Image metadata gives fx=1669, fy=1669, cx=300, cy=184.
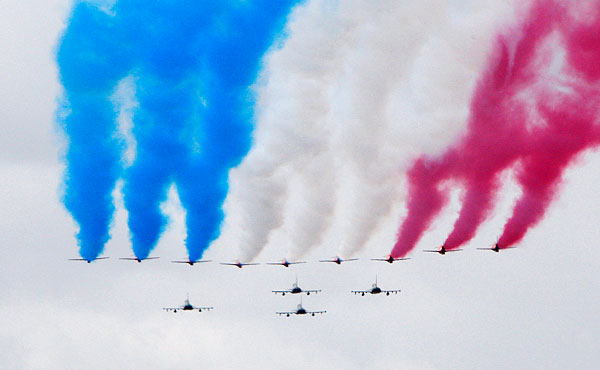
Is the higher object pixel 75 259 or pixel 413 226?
pixel 75 259

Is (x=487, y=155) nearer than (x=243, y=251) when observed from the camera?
Yes

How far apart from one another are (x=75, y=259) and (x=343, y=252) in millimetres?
11930

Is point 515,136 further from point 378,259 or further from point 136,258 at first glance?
point 136,258

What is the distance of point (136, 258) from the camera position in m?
72.2

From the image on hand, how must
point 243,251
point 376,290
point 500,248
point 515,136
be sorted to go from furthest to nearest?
point 376,290 → point 243,251 → point 500,248 → point 515,136

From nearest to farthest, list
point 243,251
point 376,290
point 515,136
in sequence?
1. point 515,136
2. point 243,251
3. point 376,290

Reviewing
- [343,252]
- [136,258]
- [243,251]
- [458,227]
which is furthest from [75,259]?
[458,227]

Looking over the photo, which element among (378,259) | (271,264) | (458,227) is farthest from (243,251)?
(458,227)

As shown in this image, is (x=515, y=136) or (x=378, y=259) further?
(x=378, y=259)

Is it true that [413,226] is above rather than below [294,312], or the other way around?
below

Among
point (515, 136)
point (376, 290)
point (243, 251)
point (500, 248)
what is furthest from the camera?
point (376, 290)

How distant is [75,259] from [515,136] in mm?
21332

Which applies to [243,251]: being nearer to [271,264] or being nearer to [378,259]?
[271,264]

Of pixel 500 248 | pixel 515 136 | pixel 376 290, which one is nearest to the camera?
pixel 515 136
